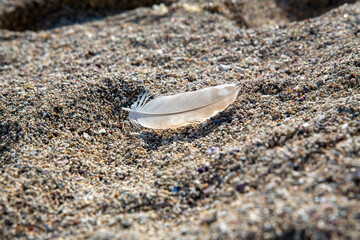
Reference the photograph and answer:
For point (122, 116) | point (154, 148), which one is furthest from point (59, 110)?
point (154, 148)

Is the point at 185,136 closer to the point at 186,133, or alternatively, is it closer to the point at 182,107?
the point at 186,133

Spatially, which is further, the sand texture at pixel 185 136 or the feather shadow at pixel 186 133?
the feather shadow at pixel 186 133

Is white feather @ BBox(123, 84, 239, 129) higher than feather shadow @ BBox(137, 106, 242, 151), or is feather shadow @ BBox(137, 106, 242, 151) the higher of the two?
white feather @ BBox(123, 84, 239, 129)

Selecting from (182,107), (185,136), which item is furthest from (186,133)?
(182,107)

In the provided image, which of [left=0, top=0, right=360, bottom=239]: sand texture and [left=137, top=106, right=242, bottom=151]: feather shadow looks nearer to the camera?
[left=0, top=0, right=360, bottom=239]: sand texture

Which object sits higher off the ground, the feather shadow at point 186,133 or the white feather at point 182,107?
the white feather at point 182,107
